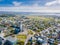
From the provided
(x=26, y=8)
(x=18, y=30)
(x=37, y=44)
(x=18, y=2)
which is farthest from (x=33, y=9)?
(x=37, y=44)

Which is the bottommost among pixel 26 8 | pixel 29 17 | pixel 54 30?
pixel 54 30

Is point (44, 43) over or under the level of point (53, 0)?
under

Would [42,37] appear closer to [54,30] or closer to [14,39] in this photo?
[54,30]

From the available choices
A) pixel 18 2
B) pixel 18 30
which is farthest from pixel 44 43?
pixel 18 2

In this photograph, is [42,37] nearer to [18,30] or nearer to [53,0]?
[18,30]

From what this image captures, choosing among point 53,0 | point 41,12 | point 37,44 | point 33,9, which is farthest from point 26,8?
point 37,44

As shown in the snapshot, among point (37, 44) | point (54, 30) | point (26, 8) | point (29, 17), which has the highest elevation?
point (26, 8)

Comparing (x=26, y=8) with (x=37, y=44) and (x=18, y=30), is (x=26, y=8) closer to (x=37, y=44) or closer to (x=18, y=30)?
(x=18, y=30)

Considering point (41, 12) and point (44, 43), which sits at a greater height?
point (41, 12)
